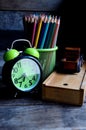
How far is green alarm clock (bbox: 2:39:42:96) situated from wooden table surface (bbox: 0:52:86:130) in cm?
5

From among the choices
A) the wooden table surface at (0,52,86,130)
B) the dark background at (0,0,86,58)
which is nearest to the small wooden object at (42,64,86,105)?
the wooden table surface at (0,52,86,130)

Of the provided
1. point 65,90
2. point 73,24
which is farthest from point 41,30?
point 73,24

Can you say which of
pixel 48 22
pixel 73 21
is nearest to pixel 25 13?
pixel 73 21

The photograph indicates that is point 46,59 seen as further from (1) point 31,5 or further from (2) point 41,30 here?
(1) point 31,5

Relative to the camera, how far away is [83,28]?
1.23 meters

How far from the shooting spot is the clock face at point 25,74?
72 centimetres

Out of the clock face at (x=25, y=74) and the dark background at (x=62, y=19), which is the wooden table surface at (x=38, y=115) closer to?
the clock face at (x=25, y=74)

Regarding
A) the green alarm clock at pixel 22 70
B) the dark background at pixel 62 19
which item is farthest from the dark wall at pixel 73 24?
the green alarm clock at pixel 22 70

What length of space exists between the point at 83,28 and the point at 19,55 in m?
0.60

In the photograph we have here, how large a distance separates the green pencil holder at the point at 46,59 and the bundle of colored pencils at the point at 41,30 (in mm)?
20

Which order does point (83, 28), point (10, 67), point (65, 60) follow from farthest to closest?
point (83, 28)
point (65, 60)
point (10, 67)

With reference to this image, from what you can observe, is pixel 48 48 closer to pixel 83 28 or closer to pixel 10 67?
pixel 10 67

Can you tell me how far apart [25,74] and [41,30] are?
171 mm

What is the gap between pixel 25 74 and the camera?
2.41 ft
